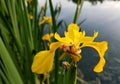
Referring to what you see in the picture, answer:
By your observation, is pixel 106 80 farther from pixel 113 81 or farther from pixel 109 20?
pixel 109 20

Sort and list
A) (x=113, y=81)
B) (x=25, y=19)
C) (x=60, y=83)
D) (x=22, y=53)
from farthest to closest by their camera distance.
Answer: (x=113, y=81) → (x=22, y=53) → (x=25, y=19) → (x=60, y=83)

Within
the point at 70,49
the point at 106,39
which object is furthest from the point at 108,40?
the point at 70,49

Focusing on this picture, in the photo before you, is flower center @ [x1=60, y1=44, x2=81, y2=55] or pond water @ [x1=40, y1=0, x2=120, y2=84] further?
pond water @ [x1=40, y1=0, x2=120, y2=84]

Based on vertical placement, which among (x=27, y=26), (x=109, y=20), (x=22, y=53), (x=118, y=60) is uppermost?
(x=27, y=26)

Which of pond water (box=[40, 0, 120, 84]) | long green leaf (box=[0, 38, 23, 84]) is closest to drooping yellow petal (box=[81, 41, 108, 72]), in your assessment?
long green leaf (box=[0, 38, 23, 84])

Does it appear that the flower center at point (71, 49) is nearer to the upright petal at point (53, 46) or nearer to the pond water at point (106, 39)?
the upright petal at point (53, 46)

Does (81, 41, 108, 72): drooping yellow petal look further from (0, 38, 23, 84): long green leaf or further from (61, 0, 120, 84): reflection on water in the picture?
(61, 0, 120, 84): reflection on water

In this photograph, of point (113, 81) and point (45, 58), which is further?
point (113, 81)

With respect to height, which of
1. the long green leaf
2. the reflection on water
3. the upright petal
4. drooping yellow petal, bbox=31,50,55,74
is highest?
the upright petal

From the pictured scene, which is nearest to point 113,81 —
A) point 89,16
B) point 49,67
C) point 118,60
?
point 118,60
